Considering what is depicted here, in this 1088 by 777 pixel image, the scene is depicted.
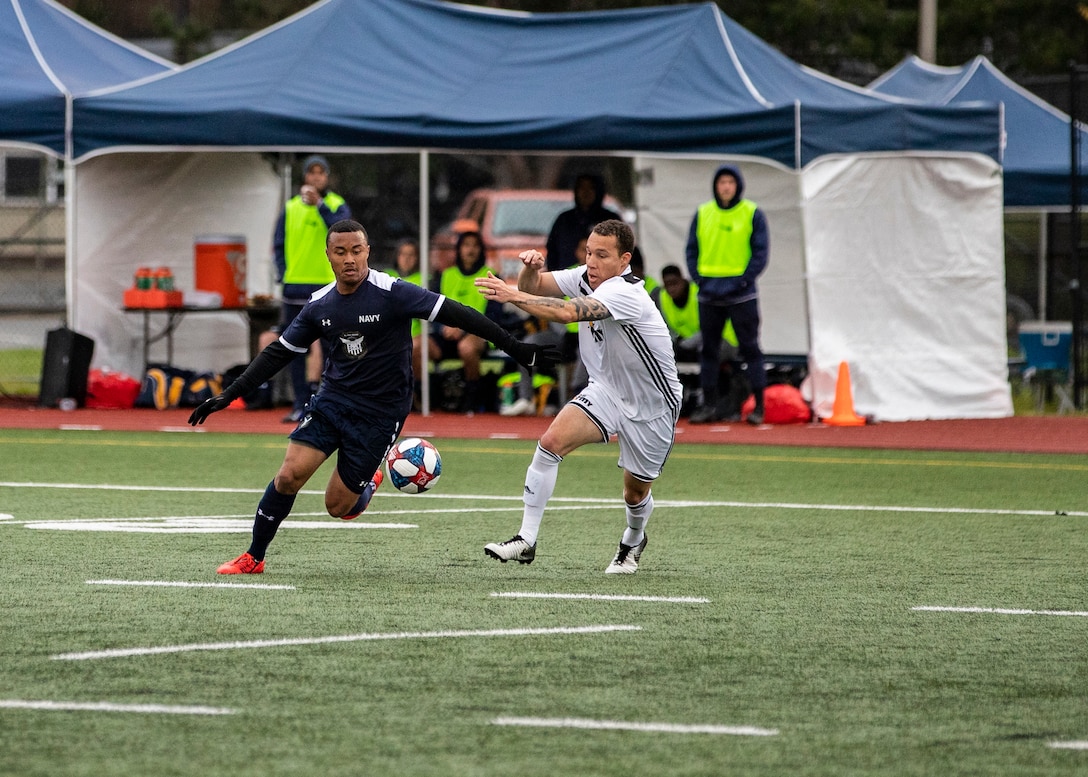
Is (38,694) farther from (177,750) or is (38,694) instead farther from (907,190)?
(907,190)

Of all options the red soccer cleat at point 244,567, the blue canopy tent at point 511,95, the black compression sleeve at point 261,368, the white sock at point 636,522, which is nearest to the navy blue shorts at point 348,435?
the black compression sleeve at point 261,368

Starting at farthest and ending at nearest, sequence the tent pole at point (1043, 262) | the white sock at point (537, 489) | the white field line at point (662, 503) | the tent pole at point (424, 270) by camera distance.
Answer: the tent pole at point (1043, 262) → the tent pole at point (424, 270) → the white field line at point (662, 503) → the white sock at point (537, 489)

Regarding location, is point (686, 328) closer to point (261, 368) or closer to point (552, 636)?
point (261, 368)

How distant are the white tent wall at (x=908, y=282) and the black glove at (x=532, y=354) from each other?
31.6 feet

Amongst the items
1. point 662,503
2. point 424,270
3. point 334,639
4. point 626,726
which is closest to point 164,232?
point 424,270

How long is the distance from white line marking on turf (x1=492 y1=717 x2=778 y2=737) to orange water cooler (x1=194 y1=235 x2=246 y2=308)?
15.4 metres

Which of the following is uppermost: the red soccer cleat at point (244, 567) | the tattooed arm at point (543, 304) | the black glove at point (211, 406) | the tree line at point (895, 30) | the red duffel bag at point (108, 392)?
the tree line at point (895, 30)

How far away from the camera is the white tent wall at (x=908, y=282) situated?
17.6 metres

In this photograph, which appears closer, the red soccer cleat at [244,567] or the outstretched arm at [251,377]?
the outstretched arm at [251,377]

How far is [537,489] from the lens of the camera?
8.45m

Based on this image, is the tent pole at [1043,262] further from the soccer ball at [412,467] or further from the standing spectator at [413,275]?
the soccer ball at [412,467]

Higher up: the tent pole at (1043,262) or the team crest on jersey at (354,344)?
the tent pole at (1043,262)

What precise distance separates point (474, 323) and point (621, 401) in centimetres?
87

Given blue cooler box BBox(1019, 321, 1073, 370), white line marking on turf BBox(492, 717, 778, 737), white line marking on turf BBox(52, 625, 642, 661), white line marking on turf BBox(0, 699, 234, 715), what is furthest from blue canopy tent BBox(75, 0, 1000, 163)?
white line marking on turf BBox(0, 699, 234, 715)
